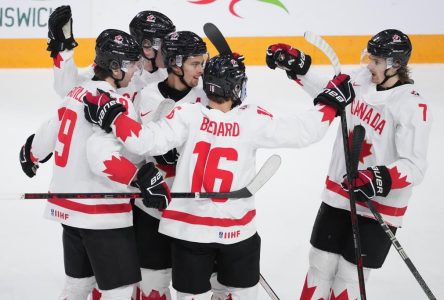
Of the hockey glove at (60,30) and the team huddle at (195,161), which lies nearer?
the team huddle at (195,161)

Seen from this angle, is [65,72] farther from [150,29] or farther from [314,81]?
[314,81]

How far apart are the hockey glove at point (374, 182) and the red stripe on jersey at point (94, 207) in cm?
90

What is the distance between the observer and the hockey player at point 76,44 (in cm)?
301

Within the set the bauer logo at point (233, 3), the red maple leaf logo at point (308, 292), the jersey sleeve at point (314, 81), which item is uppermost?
the bauer logo at point (233, 3)

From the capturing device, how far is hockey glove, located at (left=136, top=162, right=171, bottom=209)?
255 cm

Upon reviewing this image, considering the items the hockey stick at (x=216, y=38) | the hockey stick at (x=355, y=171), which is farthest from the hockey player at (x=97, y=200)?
the hockey stick at (x=355, y=171)

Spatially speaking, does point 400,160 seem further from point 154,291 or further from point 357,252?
point 154,291

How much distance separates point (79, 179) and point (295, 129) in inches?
32.3

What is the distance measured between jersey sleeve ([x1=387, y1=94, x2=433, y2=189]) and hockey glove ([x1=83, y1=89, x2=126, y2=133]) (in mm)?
1078

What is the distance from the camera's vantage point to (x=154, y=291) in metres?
2.99

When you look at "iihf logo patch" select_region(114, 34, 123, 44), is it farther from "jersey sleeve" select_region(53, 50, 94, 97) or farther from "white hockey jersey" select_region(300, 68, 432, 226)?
"white hockey jersey" select_region(300, 68, 432, 226)

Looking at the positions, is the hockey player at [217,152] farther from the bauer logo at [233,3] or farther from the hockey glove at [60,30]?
the bauer logo at [233,3]

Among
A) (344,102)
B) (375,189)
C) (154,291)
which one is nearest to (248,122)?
(344,102)

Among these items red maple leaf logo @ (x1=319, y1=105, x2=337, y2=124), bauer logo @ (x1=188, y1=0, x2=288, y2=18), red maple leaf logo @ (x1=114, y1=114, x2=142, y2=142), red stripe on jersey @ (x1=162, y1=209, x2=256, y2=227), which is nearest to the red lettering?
red maple leaf logo @ (x1=114, y1=114, x2=142, y2=142)
